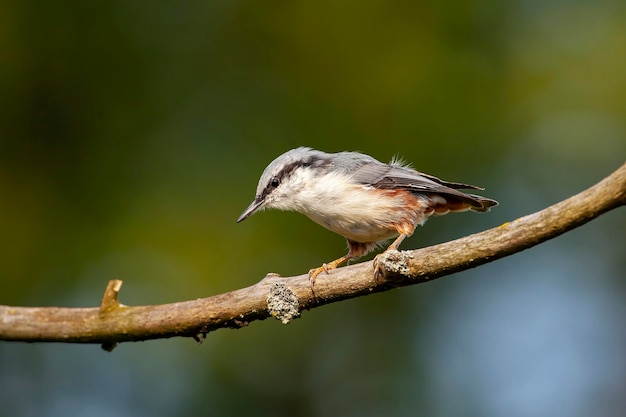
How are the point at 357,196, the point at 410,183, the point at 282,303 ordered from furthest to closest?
the point at 410,183, the point at 357,196, the point at 282,303

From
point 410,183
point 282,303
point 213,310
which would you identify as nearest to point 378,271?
point 282,303

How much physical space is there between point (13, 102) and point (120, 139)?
102 centimetres

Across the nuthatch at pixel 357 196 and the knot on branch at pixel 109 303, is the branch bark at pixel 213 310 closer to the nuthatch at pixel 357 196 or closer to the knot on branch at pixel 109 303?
the knot on branch at pixel 109 303

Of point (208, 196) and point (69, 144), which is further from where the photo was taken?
point (69, 144)

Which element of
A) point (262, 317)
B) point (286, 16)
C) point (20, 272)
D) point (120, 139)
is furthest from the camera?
point (286, 16)

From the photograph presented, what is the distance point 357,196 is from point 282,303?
1.13 meters

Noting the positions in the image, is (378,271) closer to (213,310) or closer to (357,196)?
(213,310)

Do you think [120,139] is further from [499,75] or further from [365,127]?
[499,75]

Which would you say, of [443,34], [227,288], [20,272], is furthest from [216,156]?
[443,34]

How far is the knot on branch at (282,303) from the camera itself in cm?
327

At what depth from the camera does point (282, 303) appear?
328cm

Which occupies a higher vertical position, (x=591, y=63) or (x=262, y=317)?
(x=591, y=63)

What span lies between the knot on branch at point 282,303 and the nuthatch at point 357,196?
0.84m

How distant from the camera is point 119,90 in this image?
19.5 ft
